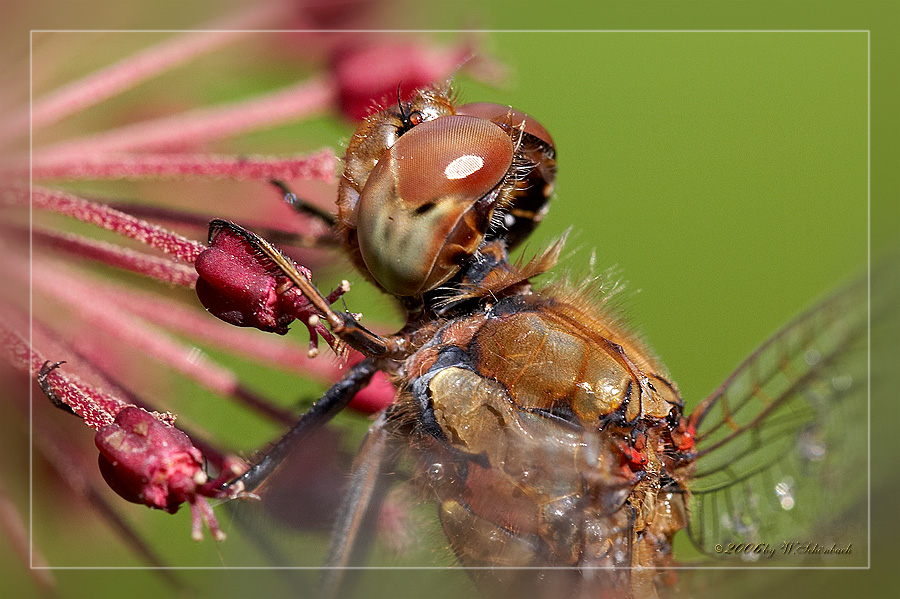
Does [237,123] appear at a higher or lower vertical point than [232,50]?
lower

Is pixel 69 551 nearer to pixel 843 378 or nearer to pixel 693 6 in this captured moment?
pixel 843 378

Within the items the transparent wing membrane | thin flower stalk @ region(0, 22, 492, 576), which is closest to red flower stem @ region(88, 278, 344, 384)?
thin flower stalk @ region(0, 22, 492, 576)

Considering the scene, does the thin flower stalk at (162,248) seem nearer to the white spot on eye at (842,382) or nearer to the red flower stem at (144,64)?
the red flower stem at (144,64)

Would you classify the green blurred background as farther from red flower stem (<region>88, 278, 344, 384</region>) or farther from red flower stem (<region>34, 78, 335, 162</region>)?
red flower stem (<region>88, 278, 344, 384</region>)

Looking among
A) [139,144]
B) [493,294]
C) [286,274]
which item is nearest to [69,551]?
[139,144]

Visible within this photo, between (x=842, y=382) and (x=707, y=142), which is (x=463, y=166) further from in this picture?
(x=707, y=142)

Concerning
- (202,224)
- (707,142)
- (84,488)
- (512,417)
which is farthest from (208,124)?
(707,142)

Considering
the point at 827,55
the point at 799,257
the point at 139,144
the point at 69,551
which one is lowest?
the point at 69,551

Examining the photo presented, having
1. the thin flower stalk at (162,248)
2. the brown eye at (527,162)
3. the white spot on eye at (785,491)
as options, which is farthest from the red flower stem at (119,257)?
the white spot on eye at (785,491)
